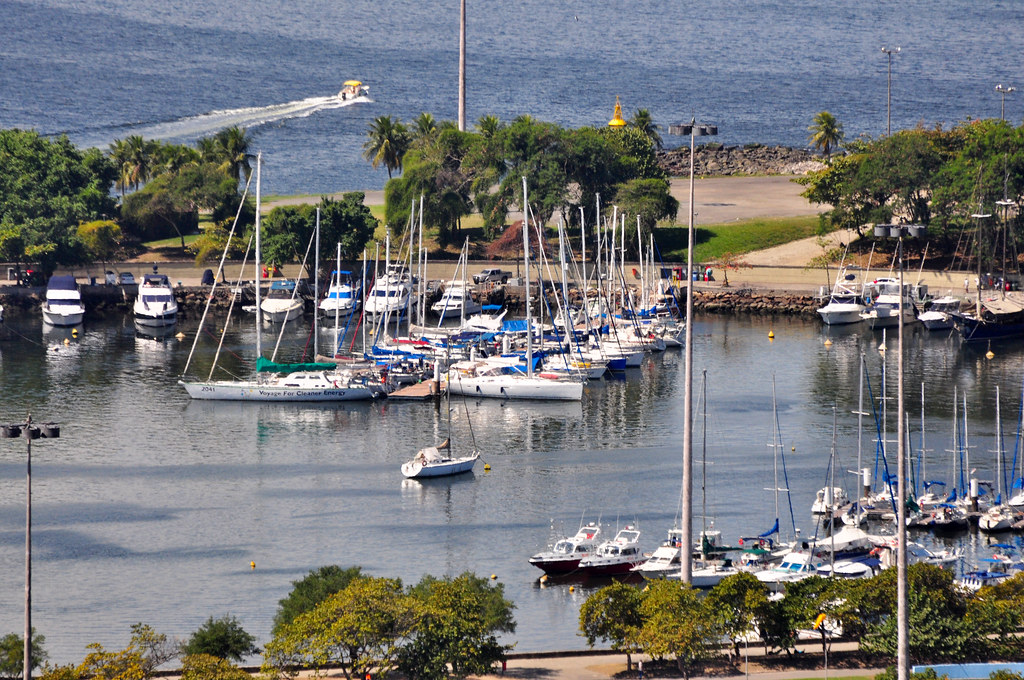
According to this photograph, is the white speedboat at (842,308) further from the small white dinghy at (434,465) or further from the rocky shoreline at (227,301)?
the small white dinghy at (434,465)

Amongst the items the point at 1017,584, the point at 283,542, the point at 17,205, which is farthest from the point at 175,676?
the point at 17,205

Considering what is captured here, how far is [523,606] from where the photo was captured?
185 feet

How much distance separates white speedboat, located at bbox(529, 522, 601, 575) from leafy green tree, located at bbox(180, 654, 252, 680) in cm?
2000

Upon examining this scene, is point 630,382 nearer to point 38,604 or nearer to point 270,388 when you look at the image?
point 270,388

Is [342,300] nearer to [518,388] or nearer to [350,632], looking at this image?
[518,388]

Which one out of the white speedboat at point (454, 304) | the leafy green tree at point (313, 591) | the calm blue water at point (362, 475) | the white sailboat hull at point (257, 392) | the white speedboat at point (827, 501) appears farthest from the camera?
the white speedboat at point (454, 304)

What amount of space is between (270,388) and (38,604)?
117 feet

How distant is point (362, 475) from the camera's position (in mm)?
74938

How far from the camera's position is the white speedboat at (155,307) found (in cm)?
11581

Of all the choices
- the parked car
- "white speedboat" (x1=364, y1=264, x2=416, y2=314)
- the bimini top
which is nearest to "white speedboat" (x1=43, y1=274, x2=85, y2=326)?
the bimini top

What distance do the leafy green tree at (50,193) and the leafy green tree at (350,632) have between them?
91574mm

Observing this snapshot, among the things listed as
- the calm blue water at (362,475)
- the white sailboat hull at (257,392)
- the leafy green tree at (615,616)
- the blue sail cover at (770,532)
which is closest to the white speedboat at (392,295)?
the calm blue water at (362,475)

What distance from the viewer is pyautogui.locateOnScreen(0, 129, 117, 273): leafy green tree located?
12950 cm

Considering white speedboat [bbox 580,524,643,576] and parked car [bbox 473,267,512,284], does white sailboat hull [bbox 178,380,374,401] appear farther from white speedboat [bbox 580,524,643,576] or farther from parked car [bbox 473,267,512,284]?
parked car [bbox 473,267,512,284]
